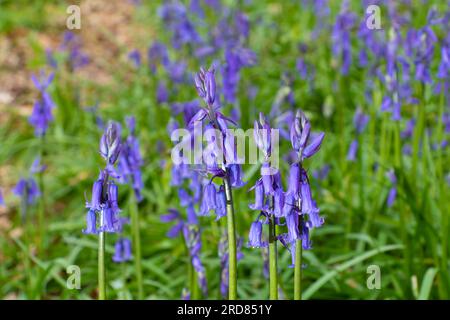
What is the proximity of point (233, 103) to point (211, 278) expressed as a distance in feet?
5.50

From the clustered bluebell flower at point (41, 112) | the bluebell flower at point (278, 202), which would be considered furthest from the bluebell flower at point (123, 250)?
the bluebell flower at point (278, 202)

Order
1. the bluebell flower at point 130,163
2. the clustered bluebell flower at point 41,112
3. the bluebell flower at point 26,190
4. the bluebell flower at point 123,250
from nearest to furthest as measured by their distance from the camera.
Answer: the bluebell flower at point 130,163 → the bluebell flower at point 123,250 → the clustered bluebell flower at point 41,112 → the bluebell flower at point 26,190

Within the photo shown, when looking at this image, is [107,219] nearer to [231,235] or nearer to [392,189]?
[231,235]

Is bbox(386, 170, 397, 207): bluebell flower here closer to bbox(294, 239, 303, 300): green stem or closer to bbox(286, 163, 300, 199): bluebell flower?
bbox(294, 239, 303, 300): green stem

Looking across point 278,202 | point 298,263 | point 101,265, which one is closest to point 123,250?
point 101,265

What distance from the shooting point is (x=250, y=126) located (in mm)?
5672

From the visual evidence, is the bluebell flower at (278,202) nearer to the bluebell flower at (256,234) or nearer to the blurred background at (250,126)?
the bluebell flower at (256,234)

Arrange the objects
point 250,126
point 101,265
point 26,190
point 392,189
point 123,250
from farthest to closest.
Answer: point 250,126 < point 26,190 < point 392,189 < point 123,250 < point 101,265

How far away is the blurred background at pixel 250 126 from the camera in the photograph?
403cm

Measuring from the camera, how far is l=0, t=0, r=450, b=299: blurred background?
4.03m

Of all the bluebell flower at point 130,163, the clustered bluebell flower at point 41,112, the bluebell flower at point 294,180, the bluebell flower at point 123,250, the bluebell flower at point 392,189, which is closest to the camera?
the bluebell flower at point 294,180

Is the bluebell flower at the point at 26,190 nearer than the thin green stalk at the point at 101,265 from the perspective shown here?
No

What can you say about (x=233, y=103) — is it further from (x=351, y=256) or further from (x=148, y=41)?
(x=148, y=41)
